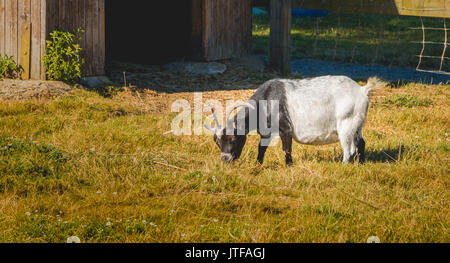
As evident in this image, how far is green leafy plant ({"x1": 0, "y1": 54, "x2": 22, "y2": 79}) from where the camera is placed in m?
10.3

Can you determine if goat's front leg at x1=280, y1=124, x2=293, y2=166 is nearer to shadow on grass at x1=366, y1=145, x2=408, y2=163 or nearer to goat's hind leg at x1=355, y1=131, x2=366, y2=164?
goat's hind leg at x1=355, y1=131, x2=366, y2=164

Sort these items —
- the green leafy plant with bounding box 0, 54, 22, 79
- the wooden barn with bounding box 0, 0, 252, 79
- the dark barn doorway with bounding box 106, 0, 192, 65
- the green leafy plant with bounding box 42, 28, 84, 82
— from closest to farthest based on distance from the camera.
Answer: the green leafy plant with bounding box 42, 28, 84, 82 → the wooden barn with bounding box 0, 0, 252, 79 → the green leafy plant with bounding box 0, 54, 22, 79 → the dark barn doorway with bounding box 106, 0, 192, 65

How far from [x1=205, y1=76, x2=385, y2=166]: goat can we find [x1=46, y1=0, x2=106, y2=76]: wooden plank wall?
503 cm

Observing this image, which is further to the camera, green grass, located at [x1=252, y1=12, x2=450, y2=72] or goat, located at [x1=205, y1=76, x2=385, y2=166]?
green grass, located at [x1=252, y1=12, x2=450, y2=72]

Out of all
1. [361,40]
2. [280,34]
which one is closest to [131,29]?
[280,34]

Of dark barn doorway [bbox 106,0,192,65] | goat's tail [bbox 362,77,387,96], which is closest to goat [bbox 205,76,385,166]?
goat's tail [bbox 362,77,387,96]

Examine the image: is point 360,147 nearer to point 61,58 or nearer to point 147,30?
point 61,58

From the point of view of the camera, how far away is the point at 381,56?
15.3 m

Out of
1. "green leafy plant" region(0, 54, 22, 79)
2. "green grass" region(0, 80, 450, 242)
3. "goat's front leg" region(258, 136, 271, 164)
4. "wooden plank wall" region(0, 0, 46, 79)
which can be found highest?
"wooden plank wall" region(0, 0, 46, 79)

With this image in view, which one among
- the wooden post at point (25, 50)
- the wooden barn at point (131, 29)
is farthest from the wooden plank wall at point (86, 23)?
the wooden post at point (25, 50)

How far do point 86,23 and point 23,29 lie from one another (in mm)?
1153

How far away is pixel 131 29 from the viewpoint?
15.0 metres
